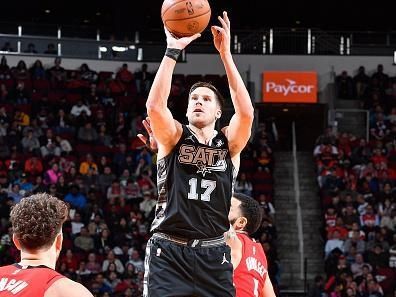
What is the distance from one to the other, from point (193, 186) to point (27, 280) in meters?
1.93

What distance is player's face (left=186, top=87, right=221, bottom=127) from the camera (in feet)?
19.1

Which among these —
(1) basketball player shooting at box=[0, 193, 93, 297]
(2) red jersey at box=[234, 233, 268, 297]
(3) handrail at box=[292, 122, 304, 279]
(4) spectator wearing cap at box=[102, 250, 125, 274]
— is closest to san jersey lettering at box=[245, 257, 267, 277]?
(2) red jersey at box=[234, 233, 268, 297]

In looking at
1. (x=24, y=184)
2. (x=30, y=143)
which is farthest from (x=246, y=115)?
(x=30, y=143)

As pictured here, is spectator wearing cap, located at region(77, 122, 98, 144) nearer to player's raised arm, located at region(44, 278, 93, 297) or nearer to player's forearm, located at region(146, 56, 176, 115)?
player's forearm, located at region(146, 56, 176, 115)

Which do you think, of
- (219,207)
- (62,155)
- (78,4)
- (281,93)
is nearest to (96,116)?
(62,155)

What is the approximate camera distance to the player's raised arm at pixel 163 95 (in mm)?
5512

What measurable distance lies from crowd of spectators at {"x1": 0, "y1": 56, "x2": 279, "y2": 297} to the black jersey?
31.4 feet

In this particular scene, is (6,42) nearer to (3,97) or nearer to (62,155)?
(3,97)

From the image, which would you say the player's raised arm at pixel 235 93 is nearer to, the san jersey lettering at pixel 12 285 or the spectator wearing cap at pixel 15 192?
the san jersey lettering at pixel 12 285

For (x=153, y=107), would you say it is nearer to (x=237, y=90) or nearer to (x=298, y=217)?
(x=237, y=90)

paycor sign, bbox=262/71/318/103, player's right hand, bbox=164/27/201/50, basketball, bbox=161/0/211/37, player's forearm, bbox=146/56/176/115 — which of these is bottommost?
player's forearm, bbox=146/56/176/115

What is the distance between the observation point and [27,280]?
3.99 meters

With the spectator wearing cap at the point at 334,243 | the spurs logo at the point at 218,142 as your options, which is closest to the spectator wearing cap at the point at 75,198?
the spectator wearing cap at the point at 334,243

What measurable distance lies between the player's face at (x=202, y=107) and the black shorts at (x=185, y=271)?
84 cm
